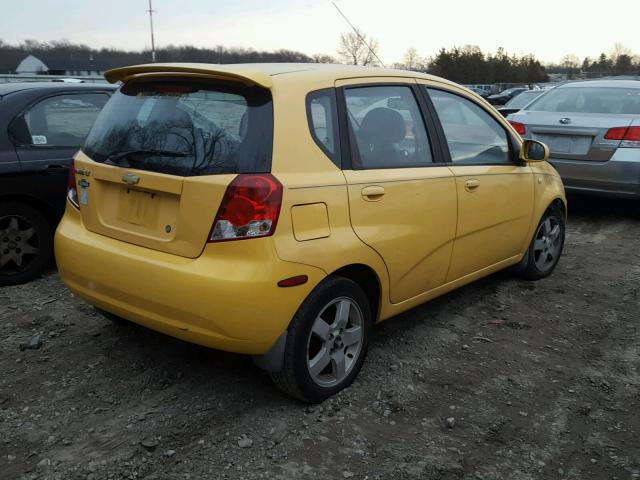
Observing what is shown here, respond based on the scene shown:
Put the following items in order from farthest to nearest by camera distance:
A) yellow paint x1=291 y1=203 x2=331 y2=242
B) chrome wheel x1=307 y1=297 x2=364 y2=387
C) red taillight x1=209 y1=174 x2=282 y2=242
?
chrome wheel x1=307 y1=297 x2=364 y2=387
yellow paint x1=291 y1=203 x2=331 y2=242
red taillight x1=209 y1=174 x2=282 y2=242

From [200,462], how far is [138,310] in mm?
781

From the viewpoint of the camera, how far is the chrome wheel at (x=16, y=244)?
4.93 meters

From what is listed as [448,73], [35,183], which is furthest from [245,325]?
[448,73]

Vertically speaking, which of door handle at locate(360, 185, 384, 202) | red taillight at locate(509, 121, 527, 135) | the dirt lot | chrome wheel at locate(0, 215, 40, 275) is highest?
door handle at locate(360, 185, 384, 202)

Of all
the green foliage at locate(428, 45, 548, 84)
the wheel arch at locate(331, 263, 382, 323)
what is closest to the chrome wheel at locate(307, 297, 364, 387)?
the wheel arch at locate(331, 263, 382, 323)

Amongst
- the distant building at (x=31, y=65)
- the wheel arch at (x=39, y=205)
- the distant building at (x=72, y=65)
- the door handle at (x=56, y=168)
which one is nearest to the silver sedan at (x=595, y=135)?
the door handle at (x=56, y=168)

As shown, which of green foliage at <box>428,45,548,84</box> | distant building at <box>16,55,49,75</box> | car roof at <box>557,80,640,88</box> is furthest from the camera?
green foliage at <box>428,45,548,84</box>

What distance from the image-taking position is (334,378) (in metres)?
3.41

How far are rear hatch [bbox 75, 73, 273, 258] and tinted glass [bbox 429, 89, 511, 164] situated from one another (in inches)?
59.6

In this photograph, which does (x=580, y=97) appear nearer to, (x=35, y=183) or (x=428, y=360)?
(x=428, y=360)

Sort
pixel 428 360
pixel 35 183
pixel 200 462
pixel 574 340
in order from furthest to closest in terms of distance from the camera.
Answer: pixel 35 183, pixel 574 340, pixel 428 360, pixel 200 462

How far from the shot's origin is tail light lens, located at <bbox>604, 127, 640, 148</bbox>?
23.3ft

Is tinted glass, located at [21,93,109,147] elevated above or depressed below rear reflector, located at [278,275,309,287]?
above

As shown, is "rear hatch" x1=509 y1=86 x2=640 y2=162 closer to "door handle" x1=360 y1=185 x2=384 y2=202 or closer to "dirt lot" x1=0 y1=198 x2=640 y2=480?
"dirt lot" x1=0 y1=198 x2=640 y2=480
